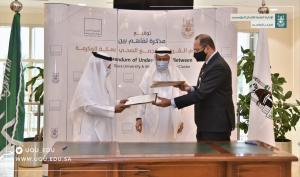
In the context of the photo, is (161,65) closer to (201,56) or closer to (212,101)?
(201,56)

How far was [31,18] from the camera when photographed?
7949 mm

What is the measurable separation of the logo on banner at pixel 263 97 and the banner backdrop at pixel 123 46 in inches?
11.9

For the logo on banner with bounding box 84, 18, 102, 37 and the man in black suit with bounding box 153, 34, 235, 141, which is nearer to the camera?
the man in black suit with bounding box 153, 34, 235, 141

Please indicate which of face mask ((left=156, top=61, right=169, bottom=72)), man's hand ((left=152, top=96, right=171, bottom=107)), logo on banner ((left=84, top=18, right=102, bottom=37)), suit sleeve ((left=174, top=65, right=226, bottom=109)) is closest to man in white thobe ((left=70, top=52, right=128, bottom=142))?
logo on banner ((left=84, top=18, right=102, bottom=37))

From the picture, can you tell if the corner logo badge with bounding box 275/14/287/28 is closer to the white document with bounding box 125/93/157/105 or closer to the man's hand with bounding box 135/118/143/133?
the white document with bounding box 125/93/157/105

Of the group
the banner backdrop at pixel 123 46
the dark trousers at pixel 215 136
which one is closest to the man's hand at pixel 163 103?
the banner backdrop at pixel 123 46

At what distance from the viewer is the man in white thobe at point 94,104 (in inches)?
152

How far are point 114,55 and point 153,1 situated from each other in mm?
795

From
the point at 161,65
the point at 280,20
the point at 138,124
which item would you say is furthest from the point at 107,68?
the point at 280,20

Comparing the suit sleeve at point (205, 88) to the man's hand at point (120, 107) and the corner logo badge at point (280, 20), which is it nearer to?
the man's hand at point (120, 107)

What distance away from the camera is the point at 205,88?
12.5ft

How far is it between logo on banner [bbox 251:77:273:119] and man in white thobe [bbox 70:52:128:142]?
58.5 inches

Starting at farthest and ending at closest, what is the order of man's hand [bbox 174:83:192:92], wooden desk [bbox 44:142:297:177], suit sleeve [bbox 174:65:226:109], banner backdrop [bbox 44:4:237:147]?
man's hand [bbox 174:83:192:92] → banner backdrop [bbox 44:4:237:147] → suit sleeve [bbox 174:65:226:109] → wooden desk [bbox 44:142:297:177]

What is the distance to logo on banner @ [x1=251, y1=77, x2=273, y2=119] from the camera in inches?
161
